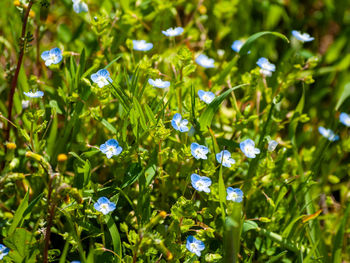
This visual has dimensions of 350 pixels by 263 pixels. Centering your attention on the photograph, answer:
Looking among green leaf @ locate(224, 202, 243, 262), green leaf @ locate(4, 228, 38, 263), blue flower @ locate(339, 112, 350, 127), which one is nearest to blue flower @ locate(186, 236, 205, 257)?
green leaf @ locate(224, 202, 243, 262)

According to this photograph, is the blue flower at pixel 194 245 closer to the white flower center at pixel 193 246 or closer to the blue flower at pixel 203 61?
the white flower center at pixel 193 246

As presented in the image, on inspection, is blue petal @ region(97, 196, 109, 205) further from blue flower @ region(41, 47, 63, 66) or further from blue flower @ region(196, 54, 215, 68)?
blue flower @ region(196, 54, 215, 68)

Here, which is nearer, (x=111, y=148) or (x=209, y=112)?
(x=111, y=148)

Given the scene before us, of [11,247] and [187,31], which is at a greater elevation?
[187,31]

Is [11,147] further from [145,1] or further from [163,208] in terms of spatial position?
[145,1]

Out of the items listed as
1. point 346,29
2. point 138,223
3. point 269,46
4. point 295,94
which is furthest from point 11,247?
point 346,29

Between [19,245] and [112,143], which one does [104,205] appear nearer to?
[112,143]

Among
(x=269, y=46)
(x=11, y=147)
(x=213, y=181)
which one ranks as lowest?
(x=213, y=181)

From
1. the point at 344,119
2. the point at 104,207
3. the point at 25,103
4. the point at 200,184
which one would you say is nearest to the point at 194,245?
the point at 200,184
